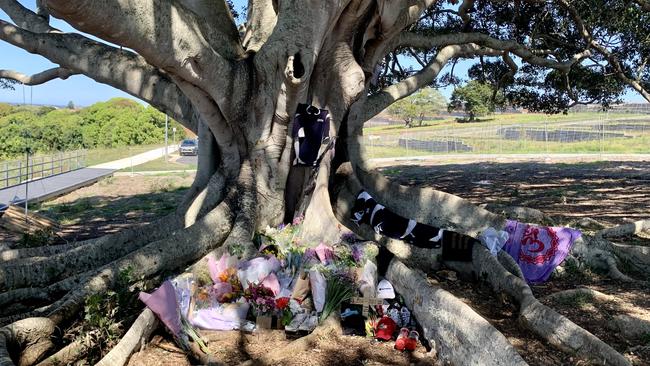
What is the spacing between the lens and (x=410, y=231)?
271 inches

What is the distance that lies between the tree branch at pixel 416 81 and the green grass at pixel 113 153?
2441 cm

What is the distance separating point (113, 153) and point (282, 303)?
1368 inches

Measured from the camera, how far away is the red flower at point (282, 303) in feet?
16.8

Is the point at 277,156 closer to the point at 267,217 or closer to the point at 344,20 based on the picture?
the point at 267,217

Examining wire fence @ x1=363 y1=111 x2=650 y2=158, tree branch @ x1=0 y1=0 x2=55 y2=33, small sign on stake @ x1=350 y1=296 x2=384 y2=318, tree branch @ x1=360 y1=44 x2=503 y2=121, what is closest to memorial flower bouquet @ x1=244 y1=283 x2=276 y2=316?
small sign on stake @ x1=350 y1=296 x2=384 y2=318

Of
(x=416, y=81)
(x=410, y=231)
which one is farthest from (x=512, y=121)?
(x=410, y=231)

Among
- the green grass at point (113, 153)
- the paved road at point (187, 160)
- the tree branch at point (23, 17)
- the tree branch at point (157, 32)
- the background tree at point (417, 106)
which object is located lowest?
the paved road at point (187, 160)

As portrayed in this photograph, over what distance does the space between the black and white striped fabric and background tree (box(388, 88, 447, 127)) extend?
64880mm

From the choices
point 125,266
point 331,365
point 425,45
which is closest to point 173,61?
point 125,266

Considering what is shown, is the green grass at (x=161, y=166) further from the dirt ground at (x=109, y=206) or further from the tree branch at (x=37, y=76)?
the tree branch at (x=37, y=76)

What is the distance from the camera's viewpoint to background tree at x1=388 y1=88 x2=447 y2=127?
7196 centimetres

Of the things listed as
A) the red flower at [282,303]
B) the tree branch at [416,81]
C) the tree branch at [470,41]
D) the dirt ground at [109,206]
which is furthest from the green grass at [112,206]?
the red flower at [282,303]

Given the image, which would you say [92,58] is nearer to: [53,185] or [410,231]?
[410,231]

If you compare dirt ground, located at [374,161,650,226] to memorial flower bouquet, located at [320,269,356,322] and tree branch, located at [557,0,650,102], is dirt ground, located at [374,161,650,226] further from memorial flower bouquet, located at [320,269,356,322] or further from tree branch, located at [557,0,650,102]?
memorial flower bouquet, located at [320,269,356,322]
